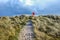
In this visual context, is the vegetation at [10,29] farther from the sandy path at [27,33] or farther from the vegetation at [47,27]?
the vegetation at [47,27]

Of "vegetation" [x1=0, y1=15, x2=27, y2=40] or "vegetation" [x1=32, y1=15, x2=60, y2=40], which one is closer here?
"vegetation" [x1=32, y1=15, x2=60, y2=40]

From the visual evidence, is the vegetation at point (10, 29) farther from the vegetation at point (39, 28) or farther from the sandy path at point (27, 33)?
the sandy path at point (27, 33)

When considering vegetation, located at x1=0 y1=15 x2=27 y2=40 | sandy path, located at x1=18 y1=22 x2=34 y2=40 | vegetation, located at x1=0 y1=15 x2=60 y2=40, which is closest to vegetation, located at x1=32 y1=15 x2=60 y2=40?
vegetation, located at x1=0 y1=15 x2=60 y2=40

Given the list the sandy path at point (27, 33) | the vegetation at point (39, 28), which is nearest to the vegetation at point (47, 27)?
the vegetation at point (39, 28)

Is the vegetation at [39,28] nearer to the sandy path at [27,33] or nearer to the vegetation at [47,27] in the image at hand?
the vegetation at [47,27]

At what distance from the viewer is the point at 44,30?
2205 cm

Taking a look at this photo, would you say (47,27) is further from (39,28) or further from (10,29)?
(10,29)

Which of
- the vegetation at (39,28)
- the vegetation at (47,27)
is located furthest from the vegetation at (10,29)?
the vegetation at (47,27)

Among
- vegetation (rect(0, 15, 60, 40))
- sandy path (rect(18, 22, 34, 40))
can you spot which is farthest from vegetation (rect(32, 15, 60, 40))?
sandy path (rect(18, 22, 34, 40))

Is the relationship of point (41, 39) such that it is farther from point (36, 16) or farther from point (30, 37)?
point (36, 16)

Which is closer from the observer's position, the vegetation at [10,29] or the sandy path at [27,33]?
the sandy path at [27,33]

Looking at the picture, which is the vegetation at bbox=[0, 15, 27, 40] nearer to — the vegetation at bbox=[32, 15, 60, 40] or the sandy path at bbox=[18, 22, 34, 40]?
the sandy path at bbox=[18, 22, 34, 40]

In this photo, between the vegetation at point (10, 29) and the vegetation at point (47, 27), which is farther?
the vegetation at point (10, 29)

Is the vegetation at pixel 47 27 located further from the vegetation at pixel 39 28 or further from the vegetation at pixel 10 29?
the vegetation at pixel 10 29
